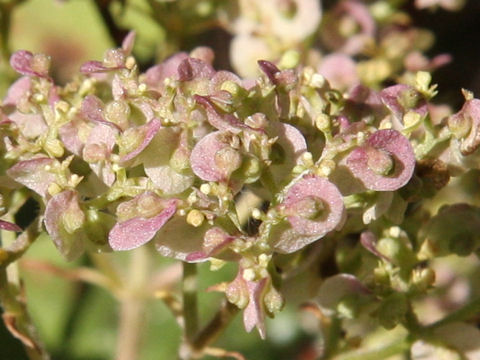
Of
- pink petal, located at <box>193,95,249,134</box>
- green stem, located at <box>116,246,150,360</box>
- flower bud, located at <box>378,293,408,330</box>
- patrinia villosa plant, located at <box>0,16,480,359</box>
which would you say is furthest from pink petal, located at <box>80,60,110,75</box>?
green stem, located at <box>116,246,150,360</box>

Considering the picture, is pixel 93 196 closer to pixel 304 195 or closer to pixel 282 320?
pixel 304 195

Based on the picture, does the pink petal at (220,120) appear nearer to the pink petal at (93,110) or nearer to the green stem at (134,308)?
the pink petal at (93,110)

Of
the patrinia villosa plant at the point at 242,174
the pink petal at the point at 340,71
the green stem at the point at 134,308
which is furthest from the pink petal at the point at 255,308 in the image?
the green stem at the point at 134,308

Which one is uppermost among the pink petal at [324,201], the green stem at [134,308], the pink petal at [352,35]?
the pink petal at [324,201]

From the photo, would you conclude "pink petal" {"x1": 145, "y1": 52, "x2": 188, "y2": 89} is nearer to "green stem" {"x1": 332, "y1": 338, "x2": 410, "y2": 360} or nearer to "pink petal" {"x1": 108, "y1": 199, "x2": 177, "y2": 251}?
"pink petal" {"x1": 108, "y1": 199, "x2": 177, "y2": 251}

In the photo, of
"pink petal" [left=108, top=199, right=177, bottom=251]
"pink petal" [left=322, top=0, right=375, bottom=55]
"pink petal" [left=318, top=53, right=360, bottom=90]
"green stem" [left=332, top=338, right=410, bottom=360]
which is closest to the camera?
"pink petal" [left=108, top=199, right=177, bottom=251]

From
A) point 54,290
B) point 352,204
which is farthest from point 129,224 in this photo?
point 54,290
